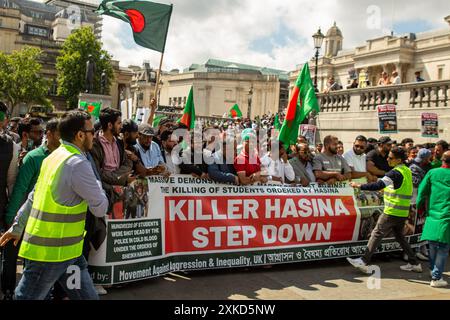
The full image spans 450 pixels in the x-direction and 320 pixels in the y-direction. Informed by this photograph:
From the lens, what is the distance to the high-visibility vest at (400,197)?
684cm

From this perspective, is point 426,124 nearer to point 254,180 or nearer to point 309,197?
point 309,197

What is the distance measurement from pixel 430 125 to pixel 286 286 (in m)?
8.13

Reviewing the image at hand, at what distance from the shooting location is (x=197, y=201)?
6391 millimetres

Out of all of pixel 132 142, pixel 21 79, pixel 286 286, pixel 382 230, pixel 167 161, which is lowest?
pixel 286 286

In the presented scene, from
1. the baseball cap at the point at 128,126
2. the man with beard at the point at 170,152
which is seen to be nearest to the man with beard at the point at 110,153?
the baseball cap at the point at 128,126

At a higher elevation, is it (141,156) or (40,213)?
(141,156)

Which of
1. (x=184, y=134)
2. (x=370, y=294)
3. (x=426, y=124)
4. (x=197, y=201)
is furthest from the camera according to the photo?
(x=426, y=124)

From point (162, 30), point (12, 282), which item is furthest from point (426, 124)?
point (12, 282)

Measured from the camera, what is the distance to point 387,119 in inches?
489

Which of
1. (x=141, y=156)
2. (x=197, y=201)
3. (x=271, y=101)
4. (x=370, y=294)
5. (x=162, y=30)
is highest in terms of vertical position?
(x=271, y=101)

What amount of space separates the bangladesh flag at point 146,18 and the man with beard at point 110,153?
384 centimetres

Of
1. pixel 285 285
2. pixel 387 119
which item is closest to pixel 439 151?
pixel 387 119

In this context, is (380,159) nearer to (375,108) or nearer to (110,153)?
(110,153)

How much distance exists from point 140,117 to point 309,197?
30.7 feet
